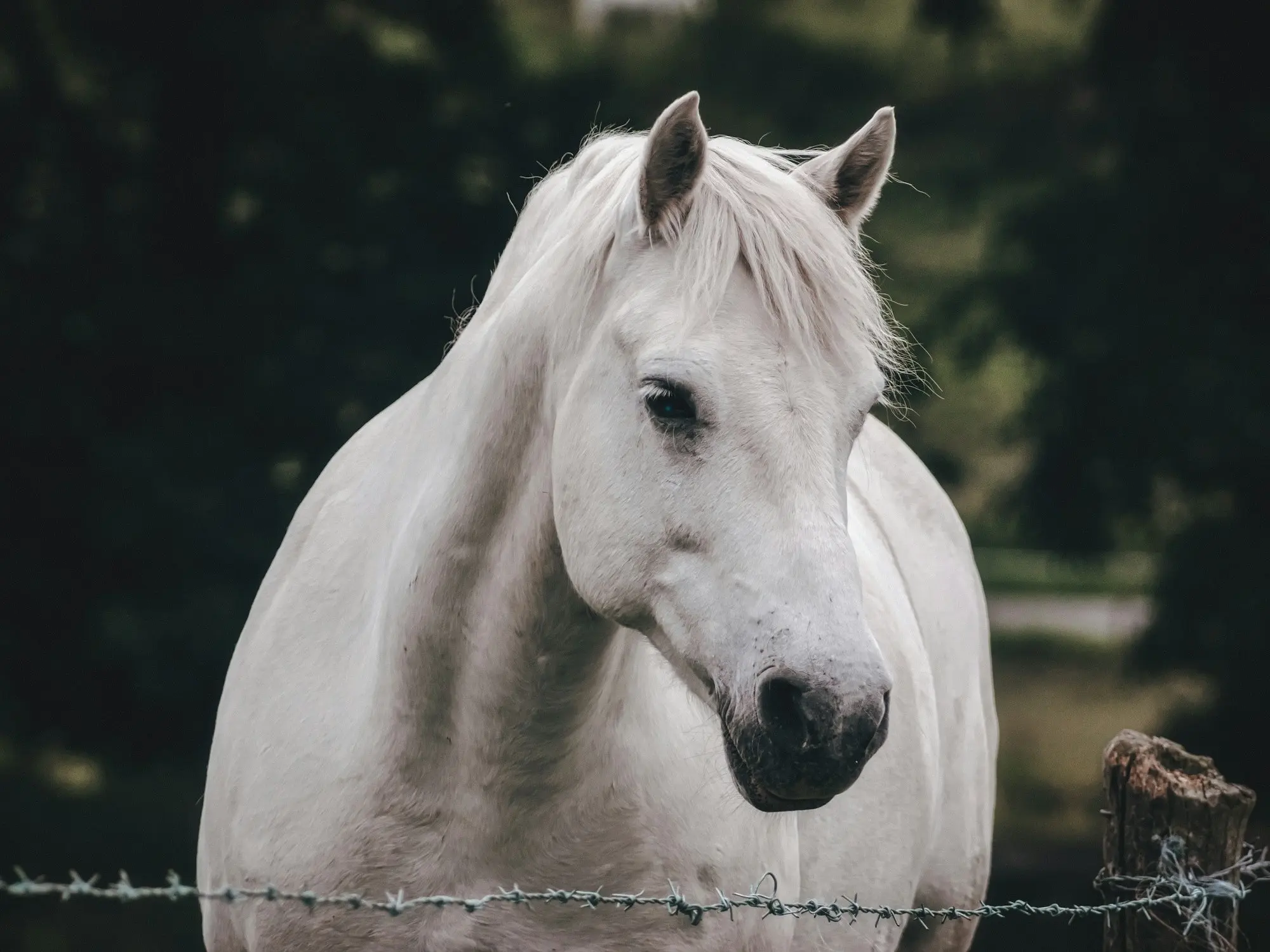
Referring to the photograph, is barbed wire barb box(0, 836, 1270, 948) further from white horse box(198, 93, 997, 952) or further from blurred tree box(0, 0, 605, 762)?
blurred tree box(0, 0, 605, 762)

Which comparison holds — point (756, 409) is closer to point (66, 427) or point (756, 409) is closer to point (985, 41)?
point (66, 427)

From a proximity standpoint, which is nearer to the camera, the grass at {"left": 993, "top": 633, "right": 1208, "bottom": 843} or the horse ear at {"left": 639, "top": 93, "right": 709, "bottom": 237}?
the horse ear at {"left": 639, "top": 93, "right": 709, "bottom": 237}

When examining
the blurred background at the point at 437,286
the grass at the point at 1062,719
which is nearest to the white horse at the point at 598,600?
the blurred background at the point at 437,286

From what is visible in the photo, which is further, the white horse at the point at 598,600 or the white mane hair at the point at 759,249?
the white mane hair at the point at 759,249

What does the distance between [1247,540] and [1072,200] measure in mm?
2670

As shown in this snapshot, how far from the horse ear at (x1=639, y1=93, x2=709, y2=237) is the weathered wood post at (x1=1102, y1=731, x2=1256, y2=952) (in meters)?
1.41

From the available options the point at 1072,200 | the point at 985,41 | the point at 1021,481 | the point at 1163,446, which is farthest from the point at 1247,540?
the point at 985,41

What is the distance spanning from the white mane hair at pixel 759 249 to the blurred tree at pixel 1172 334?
751 centimetres

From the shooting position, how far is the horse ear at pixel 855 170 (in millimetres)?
2709

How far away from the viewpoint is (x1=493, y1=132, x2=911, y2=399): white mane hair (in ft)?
7.90

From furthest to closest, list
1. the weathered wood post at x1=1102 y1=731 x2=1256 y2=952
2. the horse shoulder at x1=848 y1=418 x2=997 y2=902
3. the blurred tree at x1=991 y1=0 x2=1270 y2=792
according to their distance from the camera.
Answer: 1. the blurred tree at x1=991 y1=0 x2=1270 y2=792
2. the horse shoulder at x1=848 y1=418 x2=997 y2=902
3. the weathered wood post at x1=1102 y1=731 x2=1256 y2=952

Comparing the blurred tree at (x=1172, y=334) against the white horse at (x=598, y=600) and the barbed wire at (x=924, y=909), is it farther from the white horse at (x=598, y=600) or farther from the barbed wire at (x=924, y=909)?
the white horse at (x=598, y=600)

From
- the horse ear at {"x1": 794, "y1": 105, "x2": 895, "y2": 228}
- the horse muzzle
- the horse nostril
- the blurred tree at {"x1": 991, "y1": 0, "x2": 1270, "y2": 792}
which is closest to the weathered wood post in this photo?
the horse muzzle

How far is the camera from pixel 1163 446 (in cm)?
969
